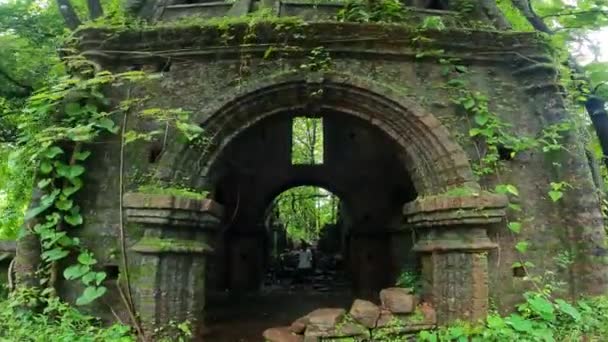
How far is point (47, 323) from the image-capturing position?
564cm

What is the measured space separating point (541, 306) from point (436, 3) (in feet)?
17.1

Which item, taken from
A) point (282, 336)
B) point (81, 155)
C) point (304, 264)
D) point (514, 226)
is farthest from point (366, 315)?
point (304, 264)

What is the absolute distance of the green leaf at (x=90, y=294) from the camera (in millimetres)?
5516

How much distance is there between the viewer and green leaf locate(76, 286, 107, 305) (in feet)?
18.1

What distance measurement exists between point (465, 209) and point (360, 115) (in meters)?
1.90

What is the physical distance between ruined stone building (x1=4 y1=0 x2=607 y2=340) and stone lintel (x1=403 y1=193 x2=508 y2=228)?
2 cm

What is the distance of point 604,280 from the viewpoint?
19.5ft

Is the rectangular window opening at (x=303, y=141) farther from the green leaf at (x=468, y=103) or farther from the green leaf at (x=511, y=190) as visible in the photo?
the green leaf at (x=511, y=190)

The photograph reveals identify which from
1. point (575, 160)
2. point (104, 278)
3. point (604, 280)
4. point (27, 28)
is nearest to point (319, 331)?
point (104, 278)

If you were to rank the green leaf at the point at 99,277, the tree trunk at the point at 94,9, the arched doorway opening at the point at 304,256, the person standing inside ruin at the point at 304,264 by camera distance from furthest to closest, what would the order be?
1. the person standing inside ruin at the point at 304,264
2. the arched doorway opening at the point at 304,256
3. the tree trunk at the point at 94,9
4. the green leaf at the point at 99,277

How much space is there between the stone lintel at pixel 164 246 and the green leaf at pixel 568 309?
458cm

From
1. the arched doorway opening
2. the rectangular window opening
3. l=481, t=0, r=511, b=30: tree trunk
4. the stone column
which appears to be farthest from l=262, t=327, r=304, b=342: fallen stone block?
the rectangular window opening

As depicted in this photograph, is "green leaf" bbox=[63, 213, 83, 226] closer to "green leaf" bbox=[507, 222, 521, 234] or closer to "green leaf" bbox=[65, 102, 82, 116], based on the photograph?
"green leaf" bbox=[65, 102, 82, 116]

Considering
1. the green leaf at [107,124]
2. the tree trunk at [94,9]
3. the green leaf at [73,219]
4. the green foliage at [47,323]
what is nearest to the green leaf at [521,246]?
the green foliage at [47,323]
